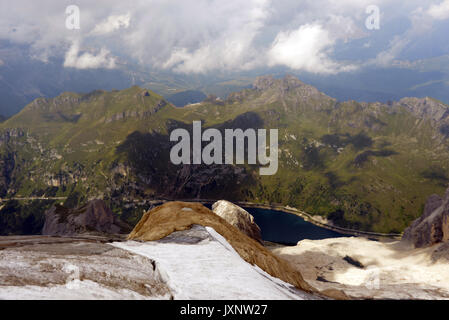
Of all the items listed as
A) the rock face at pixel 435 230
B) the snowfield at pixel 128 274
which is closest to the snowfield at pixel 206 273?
the snowfield at pixel 128 274

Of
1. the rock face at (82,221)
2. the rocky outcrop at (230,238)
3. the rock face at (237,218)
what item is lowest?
the rock face at (82,221)

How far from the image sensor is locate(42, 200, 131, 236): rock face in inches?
5226

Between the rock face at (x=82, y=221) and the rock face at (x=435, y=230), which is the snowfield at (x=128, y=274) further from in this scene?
the rock face at (x=82, y=221)

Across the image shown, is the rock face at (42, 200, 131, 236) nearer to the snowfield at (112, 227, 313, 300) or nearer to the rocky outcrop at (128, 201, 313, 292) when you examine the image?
the rocky outcrop at (128, 201, 313, 292)

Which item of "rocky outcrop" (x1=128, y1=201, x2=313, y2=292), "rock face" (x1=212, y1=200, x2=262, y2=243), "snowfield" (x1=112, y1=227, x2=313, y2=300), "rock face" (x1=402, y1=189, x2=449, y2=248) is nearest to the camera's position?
"snowfield" (x1=112, y1=227, x2=313, y2=300)

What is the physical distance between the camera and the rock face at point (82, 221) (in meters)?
133

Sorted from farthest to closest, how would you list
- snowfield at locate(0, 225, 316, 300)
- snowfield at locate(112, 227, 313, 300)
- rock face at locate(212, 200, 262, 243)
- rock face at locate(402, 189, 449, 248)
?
rock face at locate(402, 189, 449, 248)
rock face at locate(212, 200, 262, 243)
snowfield at locate(112, 227, 313, 300)
snowfield at locate(0, 225, 316, 300)

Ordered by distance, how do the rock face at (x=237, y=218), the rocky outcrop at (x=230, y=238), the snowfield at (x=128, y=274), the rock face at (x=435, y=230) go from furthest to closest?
the rock face at (x=435, y=230), the rock face at (x=237, y=218), the rocky outcrop at (x=230, y=238), the snowfield at (x=128, y=274)

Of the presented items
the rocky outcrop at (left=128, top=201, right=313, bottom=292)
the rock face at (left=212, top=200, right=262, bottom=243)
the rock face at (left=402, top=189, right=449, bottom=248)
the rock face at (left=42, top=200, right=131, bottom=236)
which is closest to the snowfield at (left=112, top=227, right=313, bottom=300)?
the rocky outcrop at (left=128, top=201, right=313, bottom=292)

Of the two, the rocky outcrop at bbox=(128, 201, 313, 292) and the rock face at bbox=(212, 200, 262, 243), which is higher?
the rocky outcrop at bbox=(128, 201, 313, 292)

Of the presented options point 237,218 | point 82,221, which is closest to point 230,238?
point 237,218

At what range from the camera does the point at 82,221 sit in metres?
138
